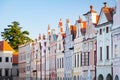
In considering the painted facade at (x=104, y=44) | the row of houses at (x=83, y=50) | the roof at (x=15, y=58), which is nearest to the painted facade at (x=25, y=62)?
the roof at (x=15, y=58)

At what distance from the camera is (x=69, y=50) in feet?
178

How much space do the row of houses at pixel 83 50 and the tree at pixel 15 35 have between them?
26218 mm

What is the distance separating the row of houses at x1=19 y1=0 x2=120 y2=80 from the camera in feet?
129

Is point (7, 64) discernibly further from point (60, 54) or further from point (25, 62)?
point (60, 54)

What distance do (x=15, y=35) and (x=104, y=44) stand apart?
6217 cm

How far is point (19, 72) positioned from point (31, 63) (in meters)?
9.61

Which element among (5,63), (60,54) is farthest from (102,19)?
(5,63)

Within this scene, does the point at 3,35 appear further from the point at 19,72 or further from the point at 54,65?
the point at 54,65

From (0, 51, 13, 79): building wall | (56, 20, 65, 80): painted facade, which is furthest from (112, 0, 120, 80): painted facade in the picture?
(0, 51, 13, 79): building wall

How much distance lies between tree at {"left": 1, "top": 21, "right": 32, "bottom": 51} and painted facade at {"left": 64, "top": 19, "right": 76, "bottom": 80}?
148ft

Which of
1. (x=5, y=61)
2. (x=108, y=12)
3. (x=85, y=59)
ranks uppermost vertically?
(x=108, y=12)

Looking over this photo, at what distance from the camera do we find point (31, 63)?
7850 cm

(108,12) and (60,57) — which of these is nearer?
(108,12)

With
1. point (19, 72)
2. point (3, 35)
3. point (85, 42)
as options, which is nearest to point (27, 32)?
point (3, 35)
